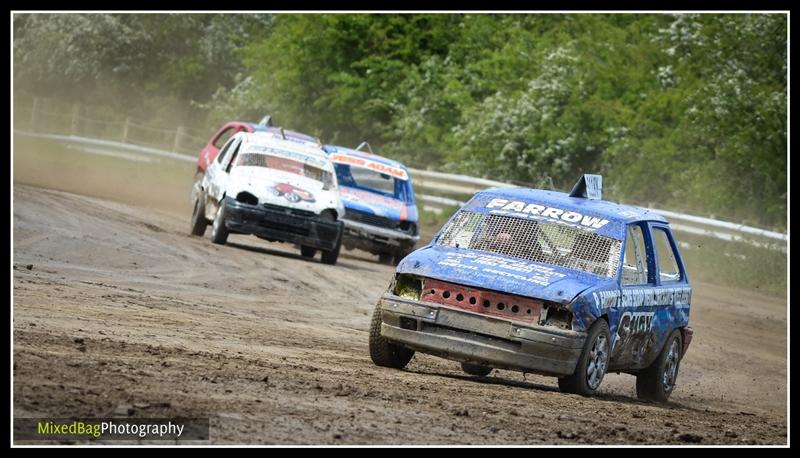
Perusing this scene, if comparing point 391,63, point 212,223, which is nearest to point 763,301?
point 212,223

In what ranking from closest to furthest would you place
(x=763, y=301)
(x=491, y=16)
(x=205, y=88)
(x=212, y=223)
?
(x=212, y=223)
(x=763, y=301)
(x=491, y=16)
(x=205, y=88)

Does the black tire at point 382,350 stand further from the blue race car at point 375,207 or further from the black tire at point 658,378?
the blue race car at point 375,207

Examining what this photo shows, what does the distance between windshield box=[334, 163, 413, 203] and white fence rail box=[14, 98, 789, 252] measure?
6119 mm

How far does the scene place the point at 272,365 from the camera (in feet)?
31.9

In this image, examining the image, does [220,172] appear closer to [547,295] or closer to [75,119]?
[547,295]

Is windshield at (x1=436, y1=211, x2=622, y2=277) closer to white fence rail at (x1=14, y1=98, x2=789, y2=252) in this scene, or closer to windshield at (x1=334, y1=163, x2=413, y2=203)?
windshield at (x1=334, y1=163, x2=413, y2=203)

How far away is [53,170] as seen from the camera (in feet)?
108

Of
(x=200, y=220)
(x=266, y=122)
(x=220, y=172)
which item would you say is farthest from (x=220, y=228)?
(x=266, y=122)

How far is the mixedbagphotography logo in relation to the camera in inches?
263

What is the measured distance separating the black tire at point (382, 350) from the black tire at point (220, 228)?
351 inches

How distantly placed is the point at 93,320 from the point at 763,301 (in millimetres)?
14279

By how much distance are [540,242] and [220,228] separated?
918 centimetres
